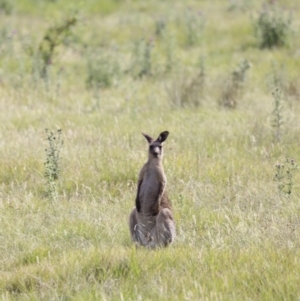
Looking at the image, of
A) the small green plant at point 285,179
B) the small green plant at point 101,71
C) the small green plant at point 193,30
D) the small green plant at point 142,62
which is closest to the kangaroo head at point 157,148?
the small green plant at point 285,179

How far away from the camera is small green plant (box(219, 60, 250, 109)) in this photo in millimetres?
11281

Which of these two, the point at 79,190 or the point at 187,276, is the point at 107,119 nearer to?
the point at 79,190

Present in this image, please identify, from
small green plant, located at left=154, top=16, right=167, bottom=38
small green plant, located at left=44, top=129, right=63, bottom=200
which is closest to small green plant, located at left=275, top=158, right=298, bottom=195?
small green plant, located at left=44, top=129, right=63, bottom=200

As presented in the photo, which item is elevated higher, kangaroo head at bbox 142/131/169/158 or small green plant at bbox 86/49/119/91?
small green plant at bbox 86/49/119/91

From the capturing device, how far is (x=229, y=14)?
2038 centimetres

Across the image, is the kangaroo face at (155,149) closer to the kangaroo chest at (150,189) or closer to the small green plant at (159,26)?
the kangaroo chest at (150,189)

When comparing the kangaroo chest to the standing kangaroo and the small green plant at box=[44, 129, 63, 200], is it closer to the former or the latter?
the standing kangaroo

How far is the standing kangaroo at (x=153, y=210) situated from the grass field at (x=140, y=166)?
174 millimetres

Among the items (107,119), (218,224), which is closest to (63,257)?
(218,224)

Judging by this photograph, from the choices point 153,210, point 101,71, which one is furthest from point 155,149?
point 101,71

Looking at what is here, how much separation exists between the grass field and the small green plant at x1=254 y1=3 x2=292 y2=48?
0.16 metres

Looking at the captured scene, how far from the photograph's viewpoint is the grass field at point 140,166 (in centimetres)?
517

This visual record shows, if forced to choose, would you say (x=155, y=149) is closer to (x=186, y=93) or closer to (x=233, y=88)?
(x=186, y=93)

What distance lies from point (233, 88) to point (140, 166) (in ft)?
12.4
